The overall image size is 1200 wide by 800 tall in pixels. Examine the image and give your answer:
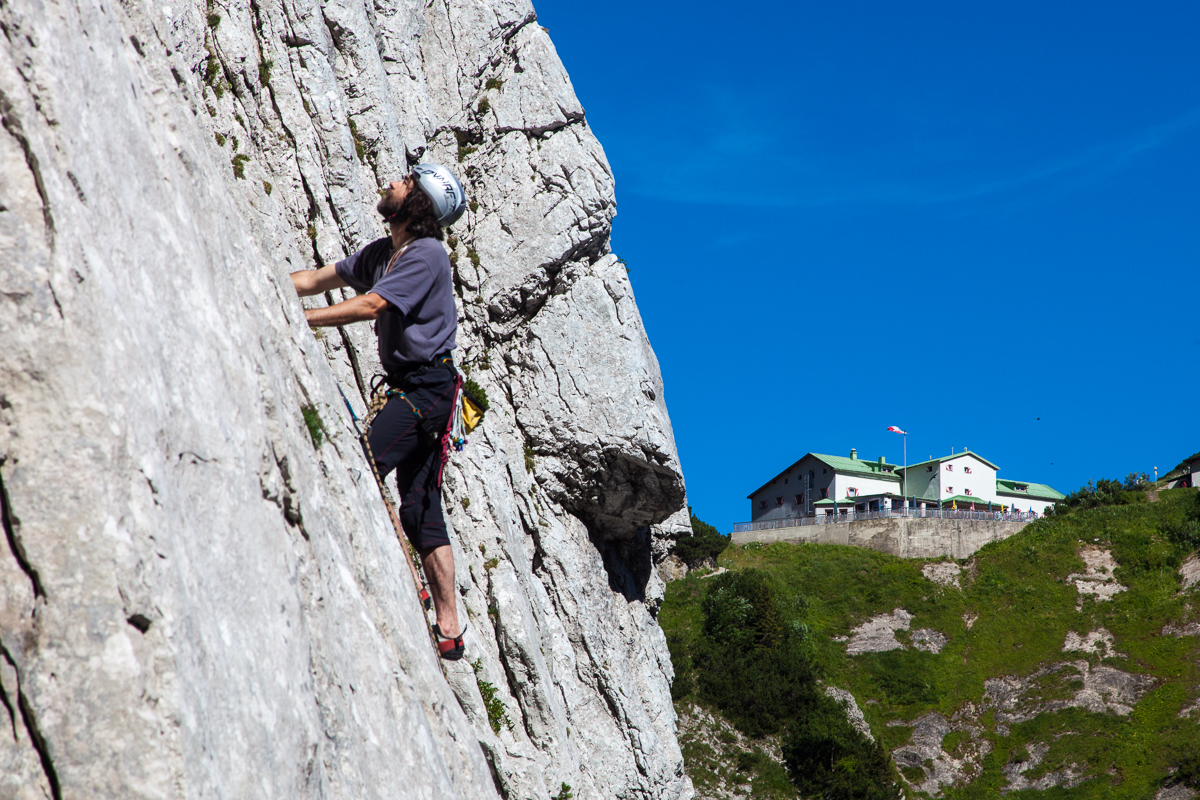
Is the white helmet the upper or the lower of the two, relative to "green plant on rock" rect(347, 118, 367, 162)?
lower

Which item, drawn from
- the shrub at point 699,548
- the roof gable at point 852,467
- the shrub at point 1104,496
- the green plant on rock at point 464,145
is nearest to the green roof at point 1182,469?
the shrub at point 1104,496

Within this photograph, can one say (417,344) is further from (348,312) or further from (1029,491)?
(1029,491)

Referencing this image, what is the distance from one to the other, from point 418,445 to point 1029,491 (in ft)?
399

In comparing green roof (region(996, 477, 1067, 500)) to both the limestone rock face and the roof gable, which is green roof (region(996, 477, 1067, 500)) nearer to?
the roof gable

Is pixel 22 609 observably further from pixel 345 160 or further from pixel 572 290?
pixel 572 290

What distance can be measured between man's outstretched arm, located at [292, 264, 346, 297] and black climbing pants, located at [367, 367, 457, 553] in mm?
1278

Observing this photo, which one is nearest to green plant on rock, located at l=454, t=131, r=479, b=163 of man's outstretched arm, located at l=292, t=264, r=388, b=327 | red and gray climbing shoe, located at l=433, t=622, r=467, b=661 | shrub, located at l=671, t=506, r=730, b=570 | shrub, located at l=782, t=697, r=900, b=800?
man's outstretched arm, located at l=292, t=264, r=388, b=327

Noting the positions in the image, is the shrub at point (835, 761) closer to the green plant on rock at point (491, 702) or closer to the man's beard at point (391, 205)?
the green plant on rock at point (491, 702)

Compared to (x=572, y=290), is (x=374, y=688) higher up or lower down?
lower down

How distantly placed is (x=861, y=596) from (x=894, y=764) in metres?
21.0

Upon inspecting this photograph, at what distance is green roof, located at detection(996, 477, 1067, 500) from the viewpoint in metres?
113

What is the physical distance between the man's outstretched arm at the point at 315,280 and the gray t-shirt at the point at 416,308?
0.50 metres

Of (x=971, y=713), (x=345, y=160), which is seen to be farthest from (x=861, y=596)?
(x=345, y=160)

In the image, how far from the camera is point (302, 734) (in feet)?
15.2
